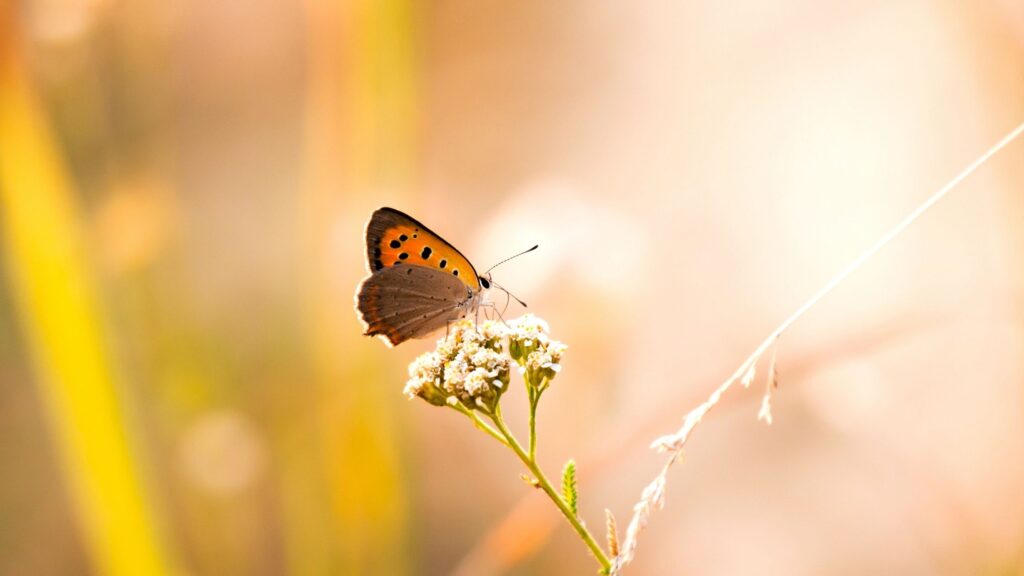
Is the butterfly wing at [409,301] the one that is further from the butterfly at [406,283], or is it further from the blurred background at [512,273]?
the blurred background at [512,273]

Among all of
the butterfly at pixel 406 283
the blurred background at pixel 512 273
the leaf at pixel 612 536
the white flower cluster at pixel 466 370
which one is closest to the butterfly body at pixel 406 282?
the butterfly at pixel 406 283

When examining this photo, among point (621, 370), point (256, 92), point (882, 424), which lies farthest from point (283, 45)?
point (882, 424)

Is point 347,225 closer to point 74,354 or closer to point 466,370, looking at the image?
point 74,354

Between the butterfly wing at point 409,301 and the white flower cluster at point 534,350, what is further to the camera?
the butterfly wing at point 409,301

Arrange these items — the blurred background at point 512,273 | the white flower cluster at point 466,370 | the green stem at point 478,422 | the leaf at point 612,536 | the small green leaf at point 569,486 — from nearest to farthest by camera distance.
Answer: the leaf at point 612,536, the small green leaf at point 569,486, the green stem at point 478,422, the white flower cluster at point 466,370, the blurred background at point 512,273

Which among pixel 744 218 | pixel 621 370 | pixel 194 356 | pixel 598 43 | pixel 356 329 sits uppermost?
pixel 598 43

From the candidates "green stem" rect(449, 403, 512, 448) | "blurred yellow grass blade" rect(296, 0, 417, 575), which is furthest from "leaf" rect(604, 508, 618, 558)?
"blurred yellow grass blade" rect(296, 0, 417, 575)

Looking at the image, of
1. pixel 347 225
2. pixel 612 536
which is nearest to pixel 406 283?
pixel 612 536

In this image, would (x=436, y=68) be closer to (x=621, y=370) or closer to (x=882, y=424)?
(x=621, y=370)
